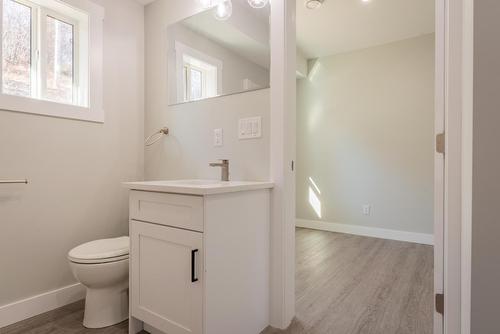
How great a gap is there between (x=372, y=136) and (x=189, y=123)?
250cm

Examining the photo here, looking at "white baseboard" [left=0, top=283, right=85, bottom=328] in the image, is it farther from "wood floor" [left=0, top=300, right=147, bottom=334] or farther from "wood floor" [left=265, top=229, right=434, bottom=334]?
"wood floor" [left=265, top=229, right=434, bottom=334]

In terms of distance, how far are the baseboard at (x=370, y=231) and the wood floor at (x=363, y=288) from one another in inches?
5.8

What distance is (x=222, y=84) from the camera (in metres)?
1.82

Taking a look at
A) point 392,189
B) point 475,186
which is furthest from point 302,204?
point 475,186

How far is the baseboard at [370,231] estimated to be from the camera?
3.15 m

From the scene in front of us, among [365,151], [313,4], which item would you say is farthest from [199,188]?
[365,151]

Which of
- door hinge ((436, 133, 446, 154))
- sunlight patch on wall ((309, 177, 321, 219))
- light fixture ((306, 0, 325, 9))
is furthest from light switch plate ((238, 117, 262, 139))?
sunlight patch on wall ((309, 177, 321, 219))

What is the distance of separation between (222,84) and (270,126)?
513 millimetres

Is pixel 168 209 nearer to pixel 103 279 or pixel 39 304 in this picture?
pixel 103 279

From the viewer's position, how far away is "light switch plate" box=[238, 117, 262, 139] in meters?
1.63

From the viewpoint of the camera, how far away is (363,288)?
199 cm

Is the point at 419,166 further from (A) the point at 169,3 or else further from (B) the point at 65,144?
(B) the point at 65,144

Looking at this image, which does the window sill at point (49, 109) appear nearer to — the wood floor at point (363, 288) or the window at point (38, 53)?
the window at point (38, 53)

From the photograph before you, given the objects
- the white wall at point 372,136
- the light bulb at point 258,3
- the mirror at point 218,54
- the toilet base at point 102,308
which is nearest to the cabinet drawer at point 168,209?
the toilet base at point 102,308
